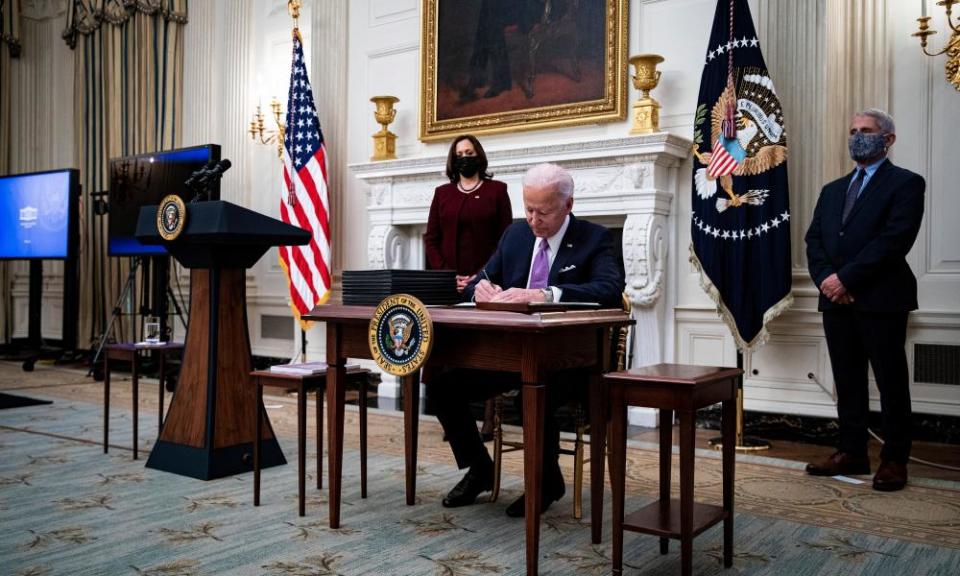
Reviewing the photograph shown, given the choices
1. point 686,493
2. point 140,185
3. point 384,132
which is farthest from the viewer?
point 140,185

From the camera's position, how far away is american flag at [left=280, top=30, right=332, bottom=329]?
648 cm

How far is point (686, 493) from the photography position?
2.20 metres

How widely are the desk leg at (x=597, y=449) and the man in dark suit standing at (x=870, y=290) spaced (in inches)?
60.6

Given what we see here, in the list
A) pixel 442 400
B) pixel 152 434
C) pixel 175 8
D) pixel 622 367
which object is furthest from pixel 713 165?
pixel 175 8

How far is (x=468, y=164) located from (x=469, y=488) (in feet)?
6.41

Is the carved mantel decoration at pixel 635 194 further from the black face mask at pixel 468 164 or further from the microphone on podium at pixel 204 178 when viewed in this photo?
the microphone on podium at pixel 204 178

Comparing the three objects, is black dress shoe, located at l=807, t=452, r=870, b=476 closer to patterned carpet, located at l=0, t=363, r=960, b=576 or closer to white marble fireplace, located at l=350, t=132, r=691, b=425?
patterned carpet, located at l=0, t=363, r=960, b=576

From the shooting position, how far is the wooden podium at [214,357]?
11.7 feet

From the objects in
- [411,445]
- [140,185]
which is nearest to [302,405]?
[411,445]

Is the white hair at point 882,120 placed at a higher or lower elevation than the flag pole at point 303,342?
higher

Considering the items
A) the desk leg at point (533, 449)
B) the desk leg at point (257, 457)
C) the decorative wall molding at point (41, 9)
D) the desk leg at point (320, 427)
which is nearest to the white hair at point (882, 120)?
the desk leg at point (533, 449)

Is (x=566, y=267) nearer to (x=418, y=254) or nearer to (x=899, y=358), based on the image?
(x=899, y=358)

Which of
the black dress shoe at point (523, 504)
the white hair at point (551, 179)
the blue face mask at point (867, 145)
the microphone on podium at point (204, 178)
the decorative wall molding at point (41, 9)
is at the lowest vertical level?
the black dress shoe at point (523, 504)

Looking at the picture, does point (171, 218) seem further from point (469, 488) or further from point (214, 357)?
point (469, 488)
